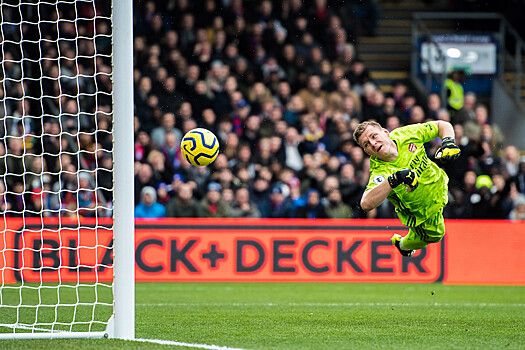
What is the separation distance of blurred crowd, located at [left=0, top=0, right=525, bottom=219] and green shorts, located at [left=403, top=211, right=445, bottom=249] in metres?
4.77

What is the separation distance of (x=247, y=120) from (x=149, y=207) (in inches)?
104

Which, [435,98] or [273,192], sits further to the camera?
[435,98]

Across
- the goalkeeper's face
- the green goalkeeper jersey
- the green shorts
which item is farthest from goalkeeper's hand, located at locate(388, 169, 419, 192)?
the green shorts

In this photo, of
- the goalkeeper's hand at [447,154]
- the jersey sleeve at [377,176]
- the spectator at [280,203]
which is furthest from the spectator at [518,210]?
the goalkeeper's hand at [447,154]

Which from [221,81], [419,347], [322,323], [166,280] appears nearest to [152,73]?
[221,81]

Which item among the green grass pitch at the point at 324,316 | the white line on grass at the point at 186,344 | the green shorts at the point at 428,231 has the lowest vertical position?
the green grass pitch at the point at 324,316

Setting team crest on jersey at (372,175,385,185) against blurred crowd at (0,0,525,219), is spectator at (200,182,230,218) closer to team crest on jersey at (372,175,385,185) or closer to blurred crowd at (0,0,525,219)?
blurred crowd at (0,0,525,219)

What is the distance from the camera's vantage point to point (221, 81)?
14.9 metres

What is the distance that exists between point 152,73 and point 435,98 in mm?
5029

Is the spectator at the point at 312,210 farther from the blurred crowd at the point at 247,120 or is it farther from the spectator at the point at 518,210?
the spectator at the point at 518,210

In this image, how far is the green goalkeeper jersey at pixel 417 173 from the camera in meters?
7.28

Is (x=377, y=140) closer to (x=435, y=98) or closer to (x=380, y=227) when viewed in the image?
(x=380, y=227)

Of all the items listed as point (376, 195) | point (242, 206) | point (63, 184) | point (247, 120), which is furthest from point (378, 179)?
point (247, 120)

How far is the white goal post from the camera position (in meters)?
5.96
